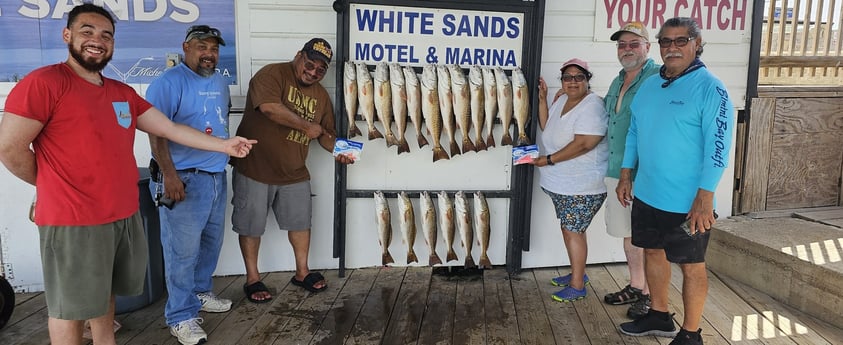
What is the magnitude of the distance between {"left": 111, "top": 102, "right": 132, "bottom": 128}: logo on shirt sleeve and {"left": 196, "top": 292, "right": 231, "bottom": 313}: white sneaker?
151 centimetres

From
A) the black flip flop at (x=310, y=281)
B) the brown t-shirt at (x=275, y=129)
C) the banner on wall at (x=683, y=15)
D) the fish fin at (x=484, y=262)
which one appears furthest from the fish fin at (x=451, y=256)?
the banner on wall at (x=683, y=15)

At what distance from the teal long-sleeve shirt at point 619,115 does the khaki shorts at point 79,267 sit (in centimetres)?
275

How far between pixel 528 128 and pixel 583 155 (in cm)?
60

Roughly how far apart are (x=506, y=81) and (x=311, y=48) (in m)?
1.35

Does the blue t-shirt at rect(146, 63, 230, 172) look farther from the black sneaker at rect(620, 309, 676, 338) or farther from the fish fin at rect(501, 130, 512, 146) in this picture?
the black sneaker at rect(620, 309, 676, 338)

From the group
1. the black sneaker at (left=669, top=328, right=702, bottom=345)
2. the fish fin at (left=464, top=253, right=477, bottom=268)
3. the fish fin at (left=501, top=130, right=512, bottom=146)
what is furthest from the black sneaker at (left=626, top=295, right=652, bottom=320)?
the fish fin at (left=501, top=130, right=512, bottom=146)

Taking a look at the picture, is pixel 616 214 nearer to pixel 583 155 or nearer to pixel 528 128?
pixel 583 155

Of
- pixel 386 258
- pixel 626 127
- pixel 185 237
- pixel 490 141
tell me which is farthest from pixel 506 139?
pixel 185 237

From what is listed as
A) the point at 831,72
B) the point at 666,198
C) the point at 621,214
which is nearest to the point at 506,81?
the point at 621,214

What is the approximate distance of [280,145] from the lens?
12.1 ft

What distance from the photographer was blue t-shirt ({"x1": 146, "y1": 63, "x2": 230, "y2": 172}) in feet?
10.1

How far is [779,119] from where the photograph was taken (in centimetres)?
467

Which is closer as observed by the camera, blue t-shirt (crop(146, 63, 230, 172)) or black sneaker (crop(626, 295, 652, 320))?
blue t-shirt (crop(146, 63, 230, 172))

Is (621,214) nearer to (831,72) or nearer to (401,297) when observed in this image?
(401,297)
